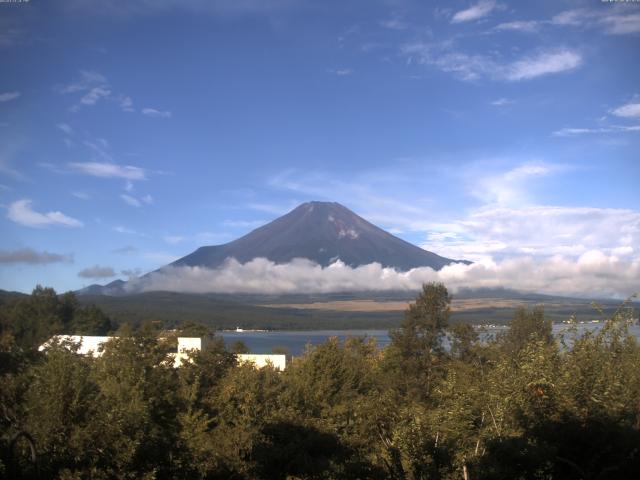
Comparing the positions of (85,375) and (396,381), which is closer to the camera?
(85,375)

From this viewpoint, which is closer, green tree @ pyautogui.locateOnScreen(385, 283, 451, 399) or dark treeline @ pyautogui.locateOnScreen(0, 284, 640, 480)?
dark treeline @ pyautogui.locateOnScreen(0, 284, 640, 480)

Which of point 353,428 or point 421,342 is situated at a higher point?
point 421,342

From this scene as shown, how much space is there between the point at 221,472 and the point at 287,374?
15.7 metres

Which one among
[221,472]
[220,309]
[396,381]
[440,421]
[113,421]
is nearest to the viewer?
[113,421]

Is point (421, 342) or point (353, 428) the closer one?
point (353, 428)

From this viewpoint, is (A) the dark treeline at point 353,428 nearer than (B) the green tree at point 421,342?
Yes

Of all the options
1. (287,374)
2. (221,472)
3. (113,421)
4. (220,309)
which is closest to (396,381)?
(287,374)

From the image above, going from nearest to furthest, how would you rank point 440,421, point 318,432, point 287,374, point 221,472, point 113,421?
point 113,421
point 440,421
point 221,472
point 318,432
point 287,374

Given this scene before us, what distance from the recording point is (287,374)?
90.8ft

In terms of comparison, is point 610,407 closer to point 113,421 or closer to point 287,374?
point 113,421

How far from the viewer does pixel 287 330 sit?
171500 millimetres

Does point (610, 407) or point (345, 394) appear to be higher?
point (610, 407)

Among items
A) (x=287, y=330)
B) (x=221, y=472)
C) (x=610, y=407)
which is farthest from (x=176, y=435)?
(x=287, y=330)

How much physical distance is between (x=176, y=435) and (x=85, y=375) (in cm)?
206
